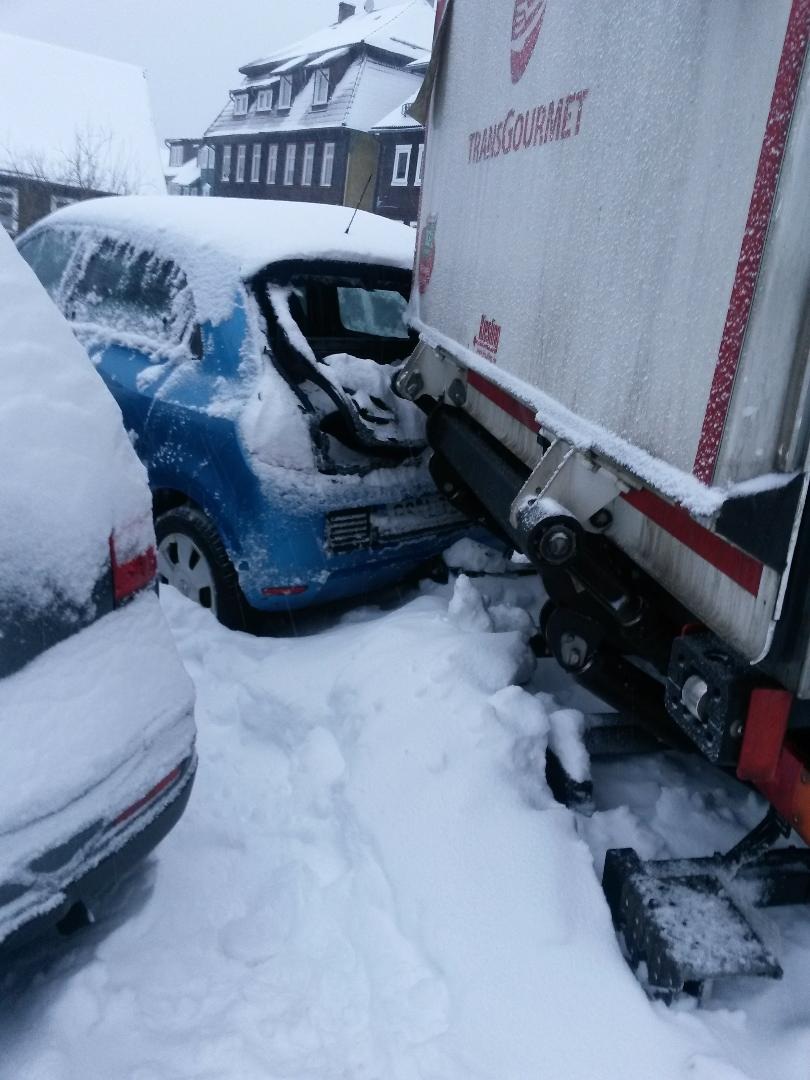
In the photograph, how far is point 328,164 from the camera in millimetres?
38562

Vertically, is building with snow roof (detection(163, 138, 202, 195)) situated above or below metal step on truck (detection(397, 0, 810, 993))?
above

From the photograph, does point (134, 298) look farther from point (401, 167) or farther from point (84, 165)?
point (401, 167)

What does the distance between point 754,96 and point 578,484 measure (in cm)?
107

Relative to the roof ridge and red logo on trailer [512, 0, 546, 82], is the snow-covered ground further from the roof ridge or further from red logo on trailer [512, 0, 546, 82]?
the roof ridge

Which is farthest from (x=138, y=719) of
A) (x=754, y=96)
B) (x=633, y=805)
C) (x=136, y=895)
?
(x=754, y=96)

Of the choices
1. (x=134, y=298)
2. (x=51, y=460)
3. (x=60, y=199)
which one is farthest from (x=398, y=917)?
(x=60, y=199)

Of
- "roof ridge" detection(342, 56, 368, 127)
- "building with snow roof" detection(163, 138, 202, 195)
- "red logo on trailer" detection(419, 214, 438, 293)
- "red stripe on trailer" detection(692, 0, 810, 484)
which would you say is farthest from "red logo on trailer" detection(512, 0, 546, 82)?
"building with snow roof" detection(163, 138, 202, 195)

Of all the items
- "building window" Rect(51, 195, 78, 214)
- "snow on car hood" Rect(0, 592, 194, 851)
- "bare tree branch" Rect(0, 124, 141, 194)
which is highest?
"bare tree branch" Rect(0, 124, 141, 194)

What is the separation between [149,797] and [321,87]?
141 feet

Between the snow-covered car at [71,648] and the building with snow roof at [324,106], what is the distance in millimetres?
36850

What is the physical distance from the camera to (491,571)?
14.1ft

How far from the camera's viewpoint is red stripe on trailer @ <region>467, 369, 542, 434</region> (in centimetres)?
306

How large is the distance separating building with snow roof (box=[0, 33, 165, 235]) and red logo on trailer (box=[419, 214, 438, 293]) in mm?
28760

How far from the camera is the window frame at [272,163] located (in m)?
41.5
